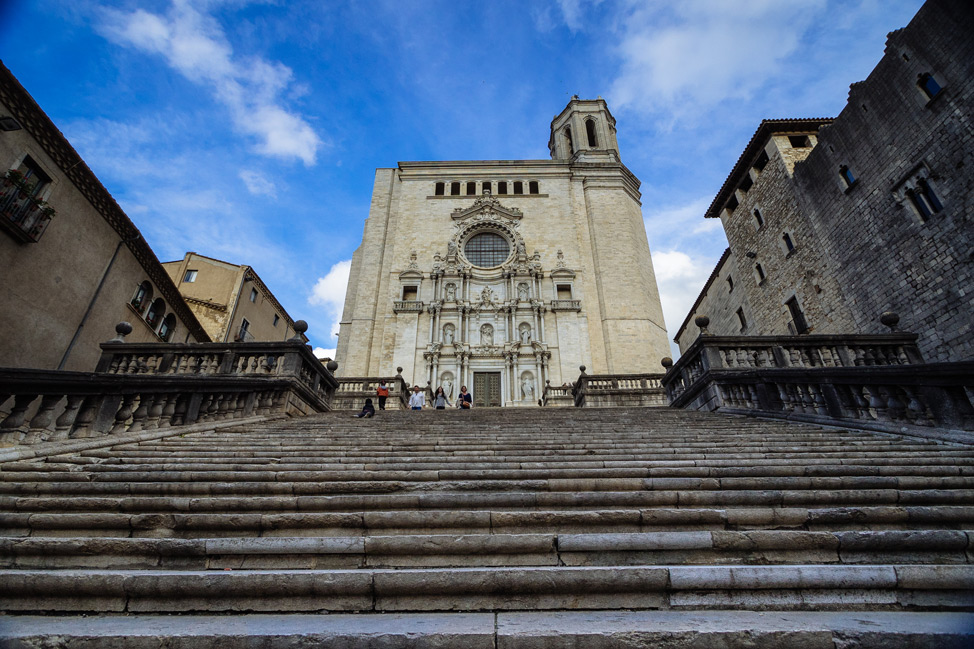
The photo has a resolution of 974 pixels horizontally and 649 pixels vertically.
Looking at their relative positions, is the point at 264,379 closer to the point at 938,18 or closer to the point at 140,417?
the point at 140,417

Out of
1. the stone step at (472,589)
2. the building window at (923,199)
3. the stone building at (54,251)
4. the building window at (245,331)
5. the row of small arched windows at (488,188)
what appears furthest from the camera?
the row of small arched windows at (488,188)

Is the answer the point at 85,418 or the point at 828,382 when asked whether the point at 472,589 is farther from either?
the point at 828,382

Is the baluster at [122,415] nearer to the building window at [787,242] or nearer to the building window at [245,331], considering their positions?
the building window at [245,331]

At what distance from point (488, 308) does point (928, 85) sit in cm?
1819

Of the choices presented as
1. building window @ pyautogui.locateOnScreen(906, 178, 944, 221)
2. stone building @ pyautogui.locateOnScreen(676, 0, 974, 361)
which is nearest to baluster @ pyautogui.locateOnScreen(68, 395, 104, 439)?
stone building @ pyautogui.locateOnScreen(676, 0, 974, 361)

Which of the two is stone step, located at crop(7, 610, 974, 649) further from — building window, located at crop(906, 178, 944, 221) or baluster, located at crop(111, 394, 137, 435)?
building window, located at crop(906, 178, 944, 221)

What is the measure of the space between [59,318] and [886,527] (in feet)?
49.9

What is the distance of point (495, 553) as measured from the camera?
8.78 ft

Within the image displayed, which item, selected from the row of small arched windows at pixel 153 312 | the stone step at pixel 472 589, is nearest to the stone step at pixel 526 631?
the stone step at pixel 472 589

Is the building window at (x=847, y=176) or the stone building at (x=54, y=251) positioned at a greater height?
the building window at (x=847, y=176)

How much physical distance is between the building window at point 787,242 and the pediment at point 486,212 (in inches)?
588

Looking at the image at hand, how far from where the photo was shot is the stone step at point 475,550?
8.46 feet

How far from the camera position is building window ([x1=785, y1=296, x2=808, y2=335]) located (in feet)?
53.4

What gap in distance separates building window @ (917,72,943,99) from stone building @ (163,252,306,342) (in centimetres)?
2645
